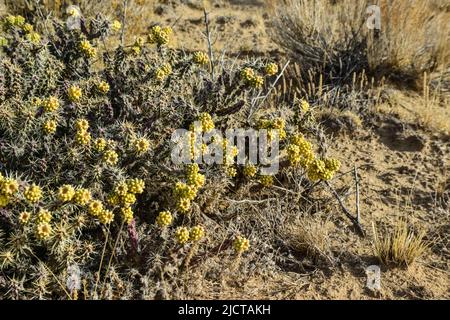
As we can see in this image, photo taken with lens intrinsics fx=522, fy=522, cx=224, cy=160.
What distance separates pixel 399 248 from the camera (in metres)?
3.40

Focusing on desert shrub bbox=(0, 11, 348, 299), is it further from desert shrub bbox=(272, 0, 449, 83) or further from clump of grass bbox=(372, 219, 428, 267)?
desert shrub bbox=(272, 0, 449, 83)

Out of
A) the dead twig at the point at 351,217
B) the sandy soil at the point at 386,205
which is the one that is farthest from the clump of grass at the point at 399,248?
the dead twig at the point at 351,217

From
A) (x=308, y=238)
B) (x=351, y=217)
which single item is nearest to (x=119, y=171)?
(x=308, y=238)

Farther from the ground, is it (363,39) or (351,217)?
(363,39)

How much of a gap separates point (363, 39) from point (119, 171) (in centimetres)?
333

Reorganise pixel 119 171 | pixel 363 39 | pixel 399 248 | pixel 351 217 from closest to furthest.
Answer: pixel 119 171 < pixel 399 248 < pixel 351 217 < pixel 363 39

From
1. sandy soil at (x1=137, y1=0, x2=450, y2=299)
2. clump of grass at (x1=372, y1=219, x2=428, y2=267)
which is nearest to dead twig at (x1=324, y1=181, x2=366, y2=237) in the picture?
sandy soil at (x1=137, y1=0, x2=450, y2=299)

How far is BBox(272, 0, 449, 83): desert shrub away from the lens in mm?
5227

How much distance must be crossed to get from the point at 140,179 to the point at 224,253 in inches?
29.8

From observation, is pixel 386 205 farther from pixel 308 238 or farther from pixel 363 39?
pixel 363 39

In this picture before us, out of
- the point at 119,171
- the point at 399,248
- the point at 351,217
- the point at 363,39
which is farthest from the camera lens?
the point at 363,39

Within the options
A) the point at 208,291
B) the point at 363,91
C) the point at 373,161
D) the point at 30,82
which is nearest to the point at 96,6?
the point at 30,82

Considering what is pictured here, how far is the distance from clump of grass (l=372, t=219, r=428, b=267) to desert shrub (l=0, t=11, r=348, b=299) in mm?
583
